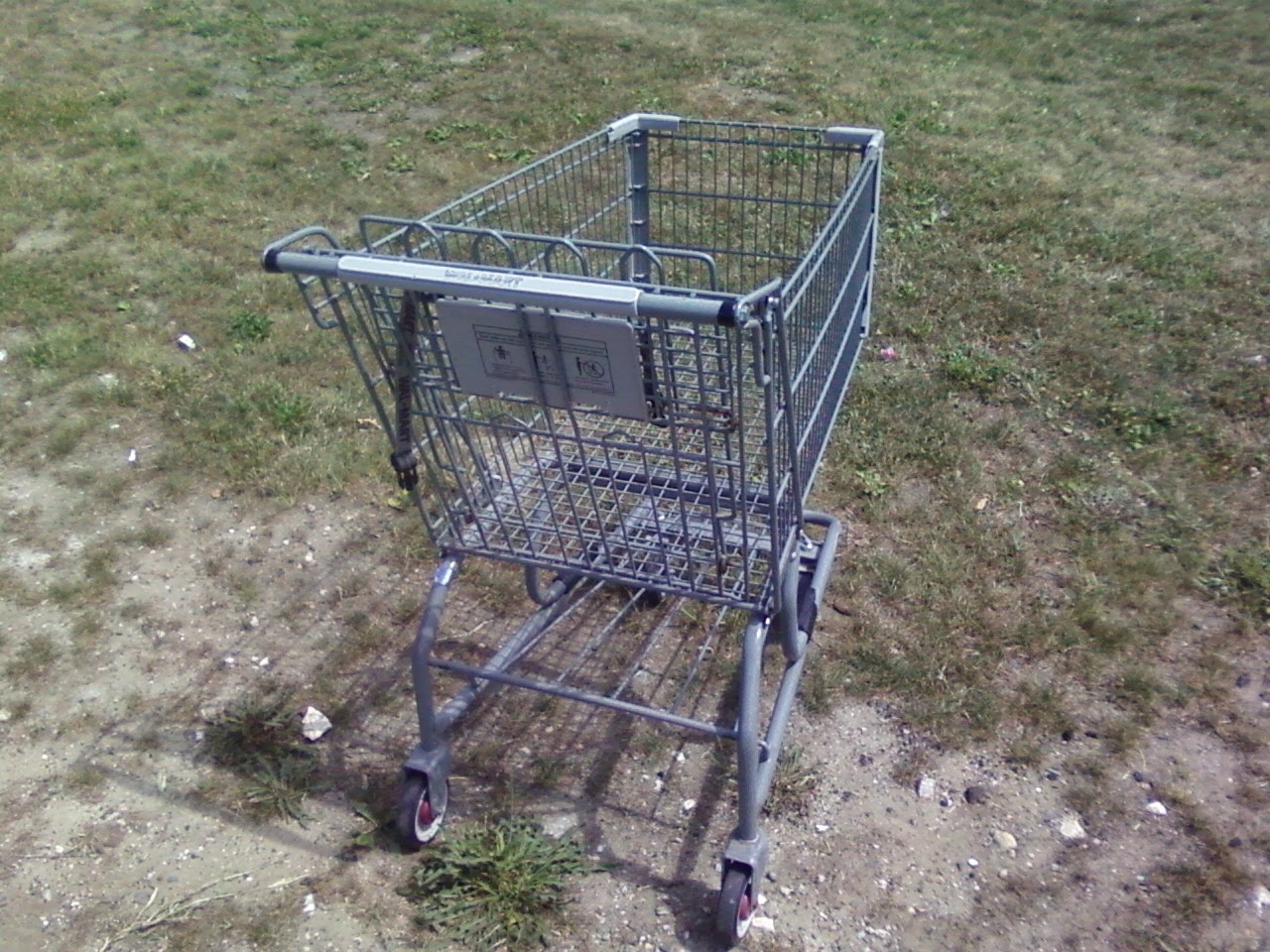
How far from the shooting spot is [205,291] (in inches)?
203

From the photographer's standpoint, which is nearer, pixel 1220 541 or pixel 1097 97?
pixel 1220 541

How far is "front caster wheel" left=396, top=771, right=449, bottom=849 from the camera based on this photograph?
250cm

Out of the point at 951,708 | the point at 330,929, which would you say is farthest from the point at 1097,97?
the point at 330,929

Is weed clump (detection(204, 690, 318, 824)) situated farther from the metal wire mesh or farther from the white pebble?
the white pebble

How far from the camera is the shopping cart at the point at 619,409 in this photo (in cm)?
186

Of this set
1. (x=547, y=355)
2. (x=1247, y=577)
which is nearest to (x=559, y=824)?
(x=547, y=355)

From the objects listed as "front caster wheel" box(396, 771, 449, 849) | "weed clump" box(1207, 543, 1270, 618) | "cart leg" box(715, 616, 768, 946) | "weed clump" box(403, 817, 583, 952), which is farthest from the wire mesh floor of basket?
"weed clump" box(1207, 543, 1270, 618)

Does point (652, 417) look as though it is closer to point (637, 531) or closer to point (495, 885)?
point (637, 531)

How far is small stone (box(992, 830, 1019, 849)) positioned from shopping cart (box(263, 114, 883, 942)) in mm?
623

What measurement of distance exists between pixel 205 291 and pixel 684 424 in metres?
4.07

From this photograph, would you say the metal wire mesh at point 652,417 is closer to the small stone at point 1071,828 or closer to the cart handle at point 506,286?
the cart handle at point 506,286

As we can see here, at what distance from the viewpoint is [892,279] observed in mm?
5059

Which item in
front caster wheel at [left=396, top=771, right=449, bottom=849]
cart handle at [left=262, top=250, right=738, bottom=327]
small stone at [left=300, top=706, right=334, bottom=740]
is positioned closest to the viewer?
cart handle at [left=262, top=250, right=738, bottom=327]

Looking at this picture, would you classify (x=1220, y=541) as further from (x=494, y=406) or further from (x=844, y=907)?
(x=494, y=406)
